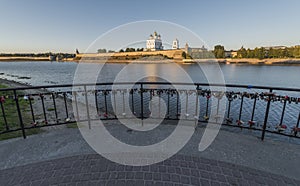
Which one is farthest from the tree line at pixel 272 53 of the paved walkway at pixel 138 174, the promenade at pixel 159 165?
the paved walkway at pixel 138 174


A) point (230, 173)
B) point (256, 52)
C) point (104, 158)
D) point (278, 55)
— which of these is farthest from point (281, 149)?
point (278, 55)

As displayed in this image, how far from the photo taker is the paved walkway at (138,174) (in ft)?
7.35

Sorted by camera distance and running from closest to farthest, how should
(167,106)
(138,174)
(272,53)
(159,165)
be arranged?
(138,174)
(159,165)
(167,106)
(272,53)

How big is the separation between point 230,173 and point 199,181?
0.53 meters

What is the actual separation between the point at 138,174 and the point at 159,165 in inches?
14.9

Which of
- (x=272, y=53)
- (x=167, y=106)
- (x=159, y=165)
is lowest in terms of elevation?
(x=167, y=106)

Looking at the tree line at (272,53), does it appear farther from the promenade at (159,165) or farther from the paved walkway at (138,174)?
the paved walkway at (138,174)

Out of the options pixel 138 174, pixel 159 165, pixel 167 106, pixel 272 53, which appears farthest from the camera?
pixel 272 53

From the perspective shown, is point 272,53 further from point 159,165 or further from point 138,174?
point 138,174

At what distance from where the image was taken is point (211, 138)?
3.44 meters

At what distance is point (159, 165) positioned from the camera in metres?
2.59

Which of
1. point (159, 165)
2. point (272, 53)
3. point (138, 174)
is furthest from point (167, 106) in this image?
point (272, 53)

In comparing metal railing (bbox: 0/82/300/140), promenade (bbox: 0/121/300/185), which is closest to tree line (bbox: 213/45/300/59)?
metal railing (bbox: 0/82/300/140)

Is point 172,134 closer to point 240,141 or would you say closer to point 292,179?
point 240,141
